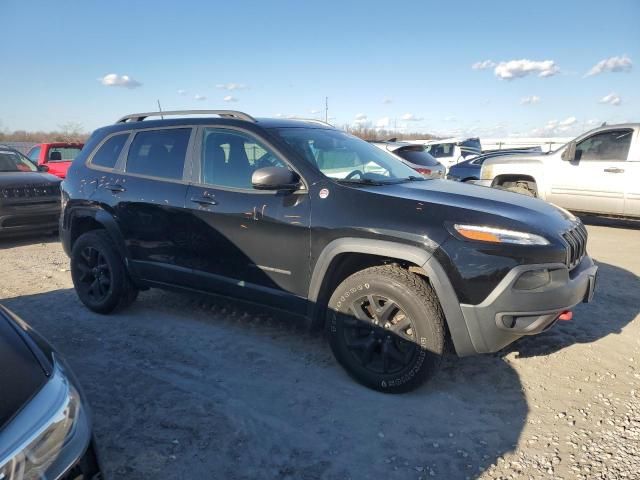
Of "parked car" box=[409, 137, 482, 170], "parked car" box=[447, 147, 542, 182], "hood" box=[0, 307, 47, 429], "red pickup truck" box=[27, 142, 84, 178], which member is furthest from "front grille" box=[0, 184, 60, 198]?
"parked car" box=[409, 137, 482, 170]

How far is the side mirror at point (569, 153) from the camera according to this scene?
866 cm

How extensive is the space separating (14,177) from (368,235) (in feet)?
24.5

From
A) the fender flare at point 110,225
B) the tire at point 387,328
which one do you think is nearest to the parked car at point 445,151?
the fender flare at point 110,225

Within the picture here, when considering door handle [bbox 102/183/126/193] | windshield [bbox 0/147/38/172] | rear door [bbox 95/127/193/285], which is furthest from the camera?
windshield [bbox 0/147/38/172]

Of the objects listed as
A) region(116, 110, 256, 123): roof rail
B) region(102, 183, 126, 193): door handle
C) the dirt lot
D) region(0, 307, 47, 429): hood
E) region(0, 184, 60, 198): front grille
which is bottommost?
the dirt lot

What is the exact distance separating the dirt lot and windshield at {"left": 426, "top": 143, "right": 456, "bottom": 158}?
14181mm

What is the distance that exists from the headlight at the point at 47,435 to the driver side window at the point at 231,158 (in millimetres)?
2155

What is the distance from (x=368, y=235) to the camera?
10.1 feet

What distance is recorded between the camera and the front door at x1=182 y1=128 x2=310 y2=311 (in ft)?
11.1

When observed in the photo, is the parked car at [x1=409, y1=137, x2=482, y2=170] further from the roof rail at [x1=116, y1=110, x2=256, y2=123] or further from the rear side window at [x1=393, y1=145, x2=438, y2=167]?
the roof rail at [x1=116, y1=110, x2=256, y2=123]

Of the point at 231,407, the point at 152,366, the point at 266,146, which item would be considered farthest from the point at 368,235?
the point at 152,366

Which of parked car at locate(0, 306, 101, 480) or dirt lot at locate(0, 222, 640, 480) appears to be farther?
dirt lot at locate(0, 222, 640, 480)

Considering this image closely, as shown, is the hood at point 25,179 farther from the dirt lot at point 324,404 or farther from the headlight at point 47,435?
the headlight at point 47,435

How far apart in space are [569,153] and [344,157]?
6.48m
